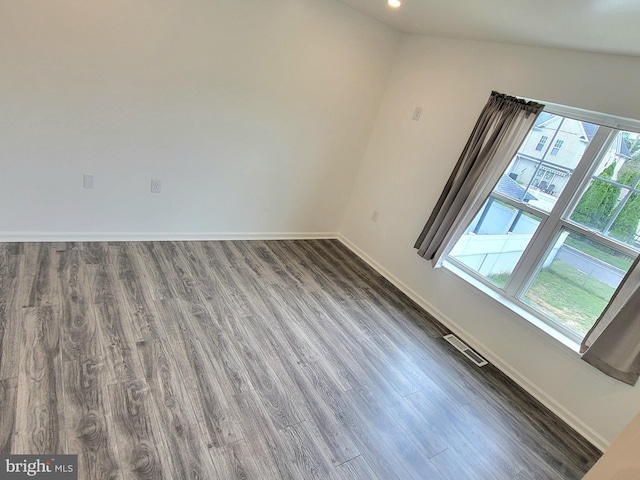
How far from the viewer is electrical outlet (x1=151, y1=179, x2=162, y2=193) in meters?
3.20

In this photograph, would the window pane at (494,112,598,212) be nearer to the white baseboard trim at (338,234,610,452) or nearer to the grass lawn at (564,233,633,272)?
the grass lawn at (564,233,633,272)

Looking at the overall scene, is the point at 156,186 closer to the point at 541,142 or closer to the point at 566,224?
the point at 541,142

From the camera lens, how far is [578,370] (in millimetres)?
2469

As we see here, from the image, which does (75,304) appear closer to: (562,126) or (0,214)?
(0,214)

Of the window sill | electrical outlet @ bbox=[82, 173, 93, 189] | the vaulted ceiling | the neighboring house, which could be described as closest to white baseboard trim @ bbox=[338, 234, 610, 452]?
the window sill

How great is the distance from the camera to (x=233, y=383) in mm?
2105

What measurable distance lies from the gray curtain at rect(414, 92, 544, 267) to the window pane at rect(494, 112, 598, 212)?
25cm

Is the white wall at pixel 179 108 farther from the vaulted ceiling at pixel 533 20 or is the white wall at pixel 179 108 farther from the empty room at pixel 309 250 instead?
the vaulted ceiling at pixel 533 20

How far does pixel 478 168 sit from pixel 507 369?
1565mm

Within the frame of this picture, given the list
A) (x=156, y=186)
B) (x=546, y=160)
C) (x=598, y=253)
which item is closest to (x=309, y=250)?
(x=156, y=186)

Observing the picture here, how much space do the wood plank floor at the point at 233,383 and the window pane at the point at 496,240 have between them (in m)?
0.66

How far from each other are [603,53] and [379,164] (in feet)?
6.64

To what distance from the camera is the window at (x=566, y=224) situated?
242cm

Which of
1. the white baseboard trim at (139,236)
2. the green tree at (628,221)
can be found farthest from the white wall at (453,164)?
the white baseboard trim at (139,236)
